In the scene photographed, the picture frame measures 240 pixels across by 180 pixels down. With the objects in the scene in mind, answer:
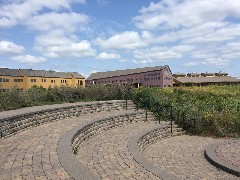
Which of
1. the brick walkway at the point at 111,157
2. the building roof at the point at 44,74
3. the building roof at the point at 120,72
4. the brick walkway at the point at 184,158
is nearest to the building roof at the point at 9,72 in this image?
the building roof at the point at 44,74

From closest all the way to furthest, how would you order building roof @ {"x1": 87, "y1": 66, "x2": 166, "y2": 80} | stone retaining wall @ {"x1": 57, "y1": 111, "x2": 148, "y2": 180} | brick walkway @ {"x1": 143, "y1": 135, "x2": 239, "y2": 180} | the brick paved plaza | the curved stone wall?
stone retaining wall @ {"x1": 57, "y1": 111, "x2": 148, "y2": 180}
the brick paved plaza
the curved stone wall
brick walkway @ {"x1": 143, "y1": 135, "x2": 239, "y2": 180}
building roof @ {"x1": 87, "y1": 66, "x2": 166, "y2": 80}

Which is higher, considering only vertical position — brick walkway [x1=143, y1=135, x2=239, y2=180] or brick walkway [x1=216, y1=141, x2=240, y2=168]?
brick walkway [x1=216, y1=141, x2=240, y2=168]

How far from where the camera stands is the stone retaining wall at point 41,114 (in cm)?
1077

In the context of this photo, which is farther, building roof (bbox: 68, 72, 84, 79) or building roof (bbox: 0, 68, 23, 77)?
building roof (bbox: 68, 72, 84, 79)

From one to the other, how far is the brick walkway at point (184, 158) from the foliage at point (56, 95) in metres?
8.25

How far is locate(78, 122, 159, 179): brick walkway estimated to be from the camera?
689 centimetres

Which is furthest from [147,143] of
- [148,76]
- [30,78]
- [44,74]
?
[44,74]

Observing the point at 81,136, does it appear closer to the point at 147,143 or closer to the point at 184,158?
the point at 147,143

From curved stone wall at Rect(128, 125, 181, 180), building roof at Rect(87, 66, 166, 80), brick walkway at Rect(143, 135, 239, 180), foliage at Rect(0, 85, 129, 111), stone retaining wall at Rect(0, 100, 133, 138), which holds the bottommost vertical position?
brick walkway at Rect(143, 135, 239, 180)

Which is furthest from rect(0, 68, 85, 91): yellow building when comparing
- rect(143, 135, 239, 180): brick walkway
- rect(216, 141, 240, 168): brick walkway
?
rect(216, 141, 240, 168): brick walkway

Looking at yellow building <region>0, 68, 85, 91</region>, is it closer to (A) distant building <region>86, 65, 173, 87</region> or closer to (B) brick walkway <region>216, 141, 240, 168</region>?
(A) distant building <region>86, 65, 173, 87</region>

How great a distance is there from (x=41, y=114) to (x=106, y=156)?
606cm

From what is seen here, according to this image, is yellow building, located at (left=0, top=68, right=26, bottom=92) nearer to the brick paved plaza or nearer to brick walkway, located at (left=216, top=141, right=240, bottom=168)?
the brick paved plaza

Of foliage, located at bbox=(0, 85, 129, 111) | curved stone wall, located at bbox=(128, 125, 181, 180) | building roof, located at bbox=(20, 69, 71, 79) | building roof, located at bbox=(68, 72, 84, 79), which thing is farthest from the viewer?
building roof, located at bbox=(68, 72, 84, 79)
